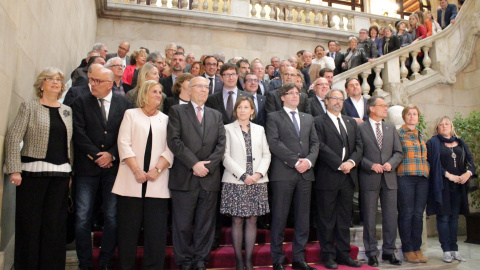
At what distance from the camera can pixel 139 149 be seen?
324 cm

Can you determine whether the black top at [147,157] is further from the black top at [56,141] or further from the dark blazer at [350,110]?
the dark blazer at [350,110]

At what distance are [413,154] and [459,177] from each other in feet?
2.00

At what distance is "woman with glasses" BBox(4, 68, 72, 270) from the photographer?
2.79 metres

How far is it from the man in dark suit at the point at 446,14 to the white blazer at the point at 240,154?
645 cm

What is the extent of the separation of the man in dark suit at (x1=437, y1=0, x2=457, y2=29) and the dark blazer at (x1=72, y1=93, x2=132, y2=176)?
7439mm

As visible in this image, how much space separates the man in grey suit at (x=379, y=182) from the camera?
4.04 meters

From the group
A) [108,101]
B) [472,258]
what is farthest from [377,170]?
[108,101]

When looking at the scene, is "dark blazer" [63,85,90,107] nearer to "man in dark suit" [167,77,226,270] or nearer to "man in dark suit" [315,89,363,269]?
"man in dark suit" [167,77,226,270]

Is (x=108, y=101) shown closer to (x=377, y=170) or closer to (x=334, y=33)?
(x=377, y=170)

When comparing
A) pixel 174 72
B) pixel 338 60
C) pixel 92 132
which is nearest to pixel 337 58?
pixel 338 60

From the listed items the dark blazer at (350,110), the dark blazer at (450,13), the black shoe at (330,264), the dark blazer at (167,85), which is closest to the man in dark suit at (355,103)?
the dark blazer at (350,110)

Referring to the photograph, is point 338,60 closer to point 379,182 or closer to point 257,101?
point 257,101

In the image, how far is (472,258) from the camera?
484 cm

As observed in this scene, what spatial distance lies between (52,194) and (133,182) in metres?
0.59
